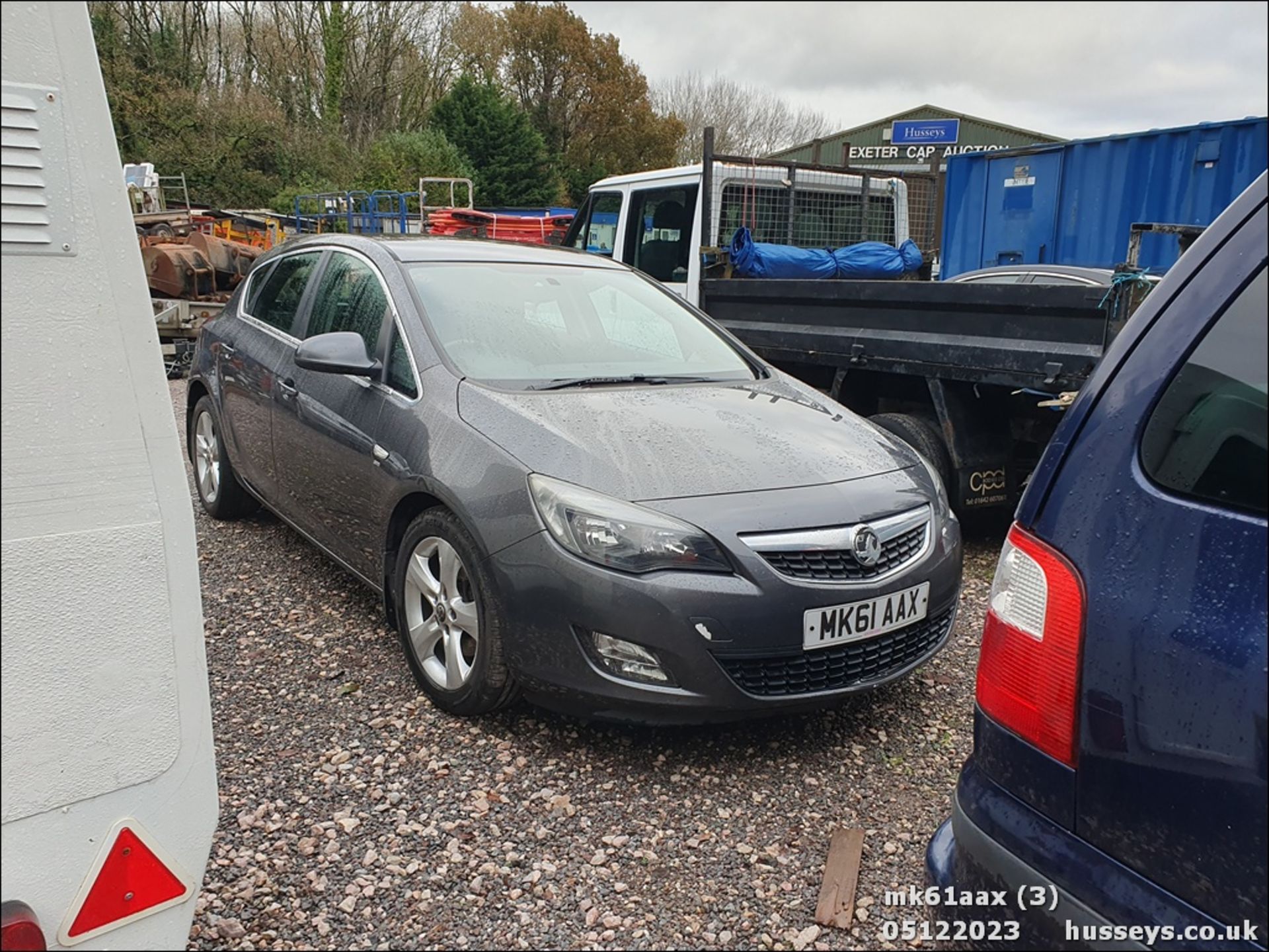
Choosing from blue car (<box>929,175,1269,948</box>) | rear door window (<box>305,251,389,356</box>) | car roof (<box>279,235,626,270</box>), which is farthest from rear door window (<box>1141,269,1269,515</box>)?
car roof (<box>279,235,626,270</box>)

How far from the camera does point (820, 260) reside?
7.16 meters

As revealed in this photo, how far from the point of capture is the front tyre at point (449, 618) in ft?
9.36

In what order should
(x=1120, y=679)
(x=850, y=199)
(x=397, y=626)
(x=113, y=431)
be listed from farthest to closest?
(x=850, y=199)
(x=397, y=626)
(x=113, y=431)
(x=1120, y=679)

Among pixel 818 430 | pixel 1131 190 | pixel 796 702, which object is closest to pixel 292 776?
pixel 796 702

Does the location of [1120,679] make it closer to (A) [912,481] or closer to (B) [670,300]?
(A) [912,481]

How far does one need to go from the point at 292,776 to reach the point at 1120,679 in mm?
2349

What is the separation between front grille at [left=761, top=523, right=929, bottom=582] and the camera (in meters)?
2.66

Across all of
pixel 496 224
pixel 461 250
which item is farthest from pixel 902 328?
pixel 496 224

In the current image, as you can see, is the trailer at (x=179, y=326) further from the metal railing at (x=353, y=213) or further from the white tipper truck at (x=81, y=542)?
the white tipper truck at (x=81, y=542)

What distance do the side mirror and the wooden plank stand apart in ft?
7.36

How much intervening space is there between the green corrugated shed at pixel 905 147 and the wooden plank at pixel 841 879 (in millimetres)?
28182

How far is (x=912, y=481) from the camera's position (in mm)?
3125

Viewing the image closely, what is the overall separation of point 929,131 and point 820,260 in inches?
1093

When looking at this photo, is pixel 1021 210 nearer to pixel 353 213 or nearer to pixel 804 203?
pixel 804 203
